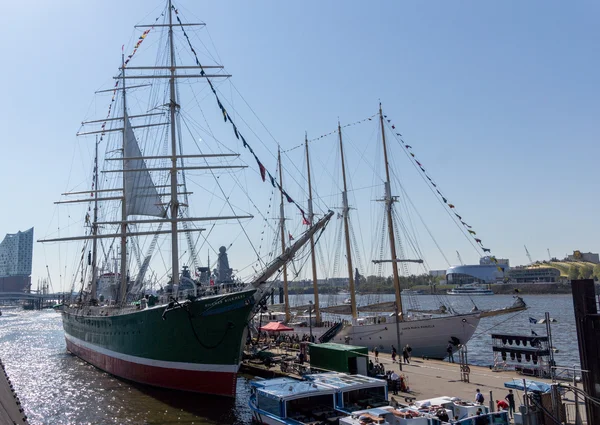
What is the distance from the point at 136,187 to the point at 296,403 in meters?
31.2

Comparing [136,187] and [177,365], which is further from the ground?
[136,187]

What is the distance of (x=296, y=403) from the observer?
17266 millimetres

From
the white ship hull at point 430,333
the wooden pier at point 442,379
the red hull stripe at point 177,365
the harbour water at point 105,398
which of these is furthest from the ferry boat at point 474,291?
the red hull stripe at point 177,365

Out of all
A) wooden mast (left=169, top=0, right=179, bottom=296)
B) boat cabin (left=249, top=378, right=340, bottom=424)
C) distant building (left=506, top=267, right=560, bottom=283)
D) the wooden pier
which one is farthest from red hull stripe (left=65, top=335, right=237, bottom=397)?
distant building (left=506, top=267, right=560, bottom=283)

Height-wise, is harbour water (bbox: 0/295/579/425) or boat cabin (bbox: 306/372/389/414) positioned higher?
boat cabin (bbox: 306/372/389/414)

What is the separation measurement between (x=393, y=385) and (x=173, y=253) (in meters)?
16.4

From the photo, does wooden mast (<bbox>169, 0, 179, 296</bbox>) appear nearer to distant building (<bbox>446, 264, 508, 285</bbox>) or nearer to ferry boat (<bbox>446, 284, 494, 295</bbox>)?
ferry boat (<bbox>446, 284, 494, 295</bbox>)

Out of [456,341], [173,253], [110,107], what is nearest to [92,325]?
[173,253]

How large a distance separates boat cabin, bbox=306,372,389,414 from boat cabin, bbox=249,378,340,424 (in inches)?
11.9

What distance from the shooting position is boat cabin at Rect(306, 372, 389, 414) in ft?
56.4

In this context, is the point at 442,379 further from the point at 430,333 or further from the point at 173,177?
the point at 173,177

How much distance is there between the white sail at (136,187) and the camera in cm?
4261

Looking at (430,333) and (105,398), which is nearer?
(105,398)

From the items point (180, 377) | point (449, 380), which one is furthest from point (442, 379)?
point (180, 377)
